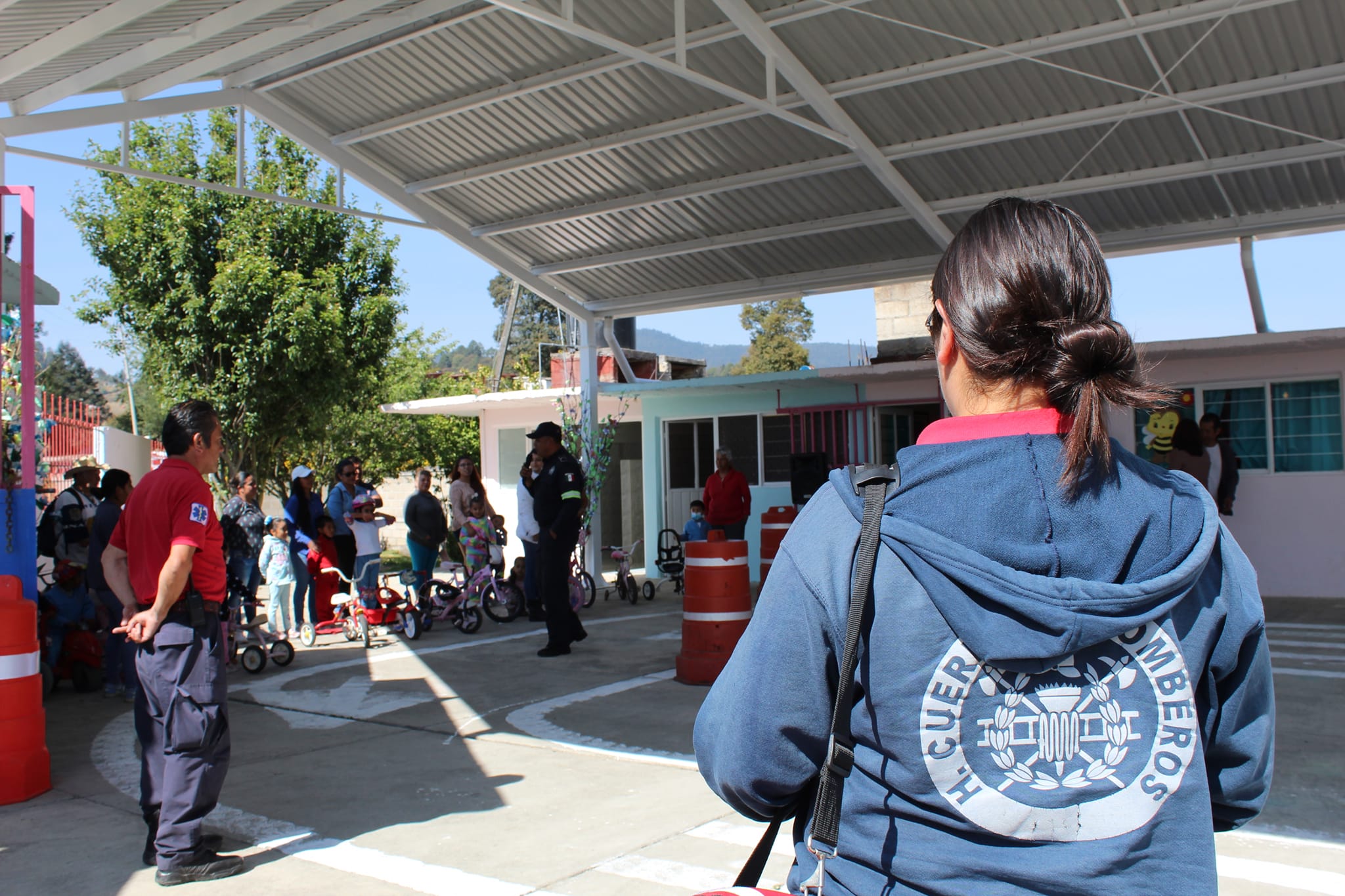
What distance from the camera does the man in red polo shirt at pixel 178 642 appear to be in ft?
14.1

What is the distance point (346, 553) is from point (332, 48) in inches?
226

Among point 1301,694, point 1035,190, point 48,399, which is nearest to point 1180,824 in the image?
point 1301,694

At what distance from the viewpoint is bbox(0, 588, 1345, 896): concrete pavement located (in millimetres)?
4324

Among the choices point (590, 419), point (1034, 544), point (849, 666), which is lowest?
point (849, 666)

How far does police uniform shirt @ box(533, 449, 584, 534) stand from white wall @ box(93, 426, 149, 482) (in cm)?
537

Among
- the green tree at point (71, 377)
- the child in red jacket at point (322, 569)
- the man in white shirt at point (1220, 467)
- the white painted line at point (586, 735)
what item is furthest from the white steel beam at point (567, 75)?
the green tree at point (71, 377)

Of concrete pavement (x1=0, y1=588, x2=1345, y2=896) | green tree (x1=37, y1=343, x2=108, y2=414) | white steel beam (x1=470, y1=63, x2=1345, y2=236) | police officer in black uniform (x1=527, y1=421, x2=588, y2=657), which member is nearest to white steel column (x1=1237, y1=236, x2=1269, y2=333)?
white steel beam (x1=470, y1=63, x2=1345, y2=236)

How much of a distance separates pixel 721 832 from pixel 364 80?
379 inches

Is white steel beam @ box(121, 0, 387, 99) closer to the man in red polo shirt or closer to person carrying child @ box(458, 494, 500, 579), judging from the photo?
the man in red polo shirt

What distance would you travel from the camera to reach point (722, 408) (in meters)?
17.0

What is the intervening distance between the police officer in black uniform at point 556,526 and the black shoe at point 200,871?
5.15 m

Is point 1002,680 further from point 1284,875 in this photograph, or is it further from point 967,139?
point 967,139

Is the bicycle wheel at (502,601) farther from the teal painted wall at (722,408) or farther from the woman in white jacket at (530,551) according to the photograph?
the teal painted wall at (722,408)

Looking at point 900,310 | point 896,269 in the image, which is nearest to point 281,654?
point 896,269
